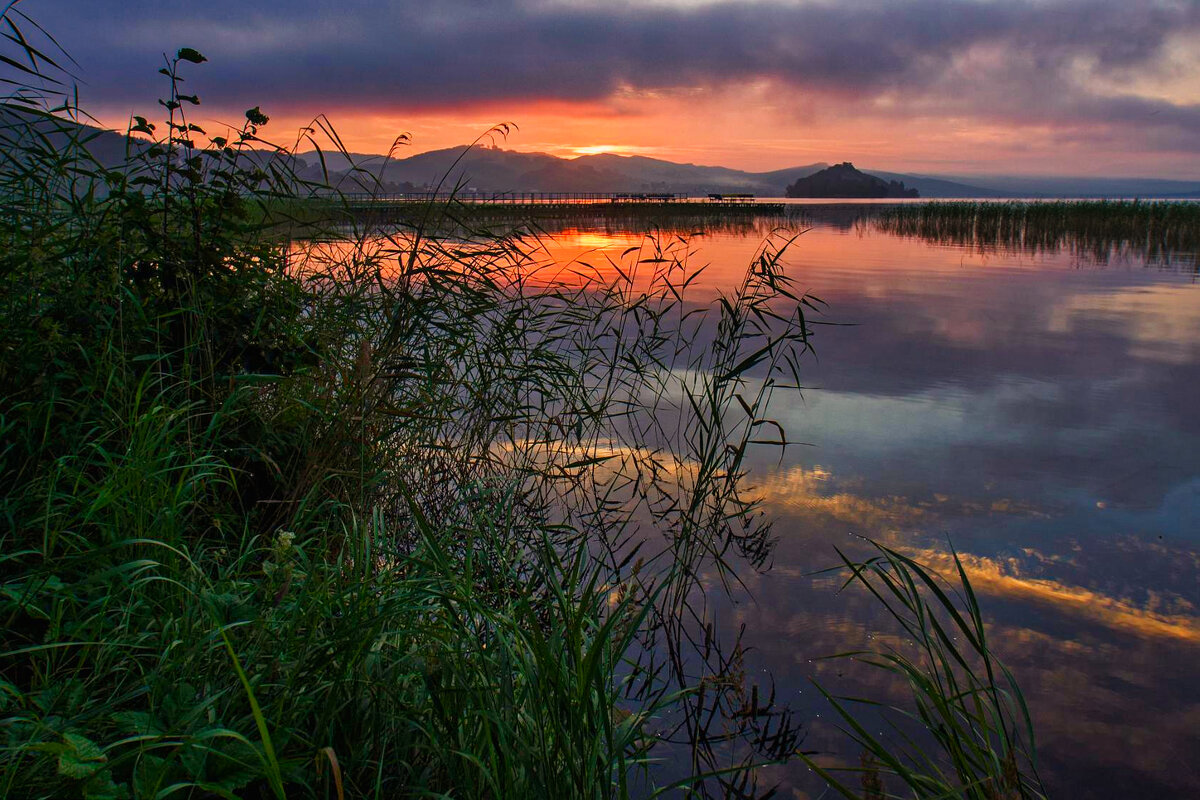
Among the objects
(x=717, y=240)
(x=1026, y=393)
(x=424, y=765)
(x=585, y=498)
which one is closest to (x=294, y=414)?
(x=585, y=498)

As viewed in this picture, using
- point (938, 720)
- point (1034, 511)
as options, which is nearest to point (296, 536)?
point (938, 720)

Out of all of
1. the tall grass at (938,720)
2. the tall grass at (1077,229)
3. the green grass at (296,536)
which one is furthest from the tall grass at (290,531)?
the tall grass at (1077,229)

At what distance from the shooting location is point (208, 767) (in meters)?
1.84

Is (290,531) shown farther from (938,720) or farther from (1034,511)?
(1034,511)

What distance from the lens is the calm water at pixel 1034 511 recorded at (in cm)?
299

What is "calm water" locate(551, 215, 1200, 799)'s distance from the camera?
9.81ft

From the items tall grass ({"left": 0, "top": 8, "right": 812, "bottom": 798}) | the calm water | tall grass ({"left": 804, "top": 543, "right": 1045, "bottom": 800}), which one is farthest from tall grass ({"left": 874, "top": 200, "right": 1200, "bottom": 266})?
tall grass ({"left": 0, "top": 8, "right": 812, "bottom": 798})

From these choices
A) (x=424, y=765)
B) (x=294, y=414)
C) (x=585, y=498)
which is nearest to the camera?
(x=424, y=765)

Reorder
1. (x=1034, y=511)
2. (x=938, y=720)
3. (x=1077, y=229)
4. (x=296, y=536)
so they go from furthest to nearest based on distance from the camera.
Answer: (x=1077, y=229)
(x=1034, y=511)
(x=296, y=536)
(x=938, y=720)

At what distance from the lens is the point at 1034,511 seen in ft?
16.0

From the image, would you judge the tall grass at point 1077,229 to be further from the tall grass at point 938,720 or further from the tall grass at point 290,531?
the tall grass at point 290,531

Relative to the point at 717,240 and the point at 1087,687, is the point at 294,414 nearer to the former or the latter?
the point at 1087,687

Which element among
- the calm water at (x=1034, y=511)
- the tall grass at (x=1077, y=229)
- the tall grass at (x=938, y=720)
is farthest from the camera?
the tall grass at (x=1077, y=229)

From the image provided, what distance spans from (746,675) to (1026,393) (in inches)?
236
